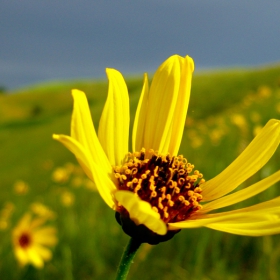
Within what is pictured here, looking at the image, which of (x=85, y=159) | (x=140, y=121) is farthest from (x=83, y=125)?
(x=140, y=121)

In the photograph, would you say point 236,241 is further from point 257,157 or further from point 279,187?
point 257,157

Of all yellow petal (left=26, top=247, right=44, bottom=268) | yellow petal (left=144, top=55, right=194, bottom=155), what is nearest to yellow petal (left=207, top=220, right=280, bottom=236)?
yellow petal (left=144, top=55, right=194, bottom=155)

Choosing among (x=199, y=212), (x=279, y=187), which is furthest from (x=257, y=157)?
(x=279, y=187)

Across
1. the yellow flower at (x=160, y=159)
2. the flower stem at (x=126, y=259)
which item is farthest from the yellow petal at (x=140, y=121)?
the flower stem at (x=126, y=259)

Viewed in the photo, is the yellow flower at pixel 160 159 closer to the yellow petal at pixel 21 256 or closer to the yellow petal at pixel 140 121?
the yellow petal at pixel 140 121

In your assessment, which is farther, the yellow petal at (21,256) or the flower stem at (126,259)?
the yellow petal at (21,256)

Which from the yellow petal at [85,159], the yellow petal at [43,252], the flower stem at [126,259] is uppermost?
the yellow petal at [85,159]

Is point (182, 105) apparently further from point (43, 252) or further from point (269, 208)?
point (43, 252)
